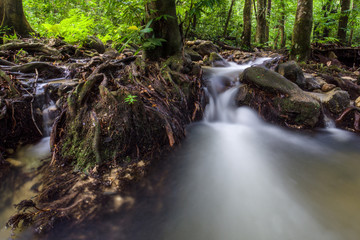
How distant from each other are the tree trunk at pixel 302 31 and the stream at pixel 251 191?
3768 millimetres

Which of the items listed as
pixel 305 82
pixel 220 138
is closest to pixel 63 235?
pixel 220 138

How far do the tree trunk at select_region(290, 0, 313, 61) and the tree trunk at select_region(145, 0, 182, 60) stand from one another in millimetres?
4556

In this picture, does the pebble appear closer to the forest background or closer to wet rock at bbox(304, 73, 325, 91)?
the forest background

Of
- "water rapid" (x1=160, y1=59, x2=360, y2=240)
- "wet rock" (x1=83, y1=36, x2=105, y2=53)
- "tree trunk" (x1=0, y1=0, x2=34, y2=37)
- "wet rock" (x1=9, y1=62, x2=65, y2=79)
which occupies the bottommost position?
"water rapid" (x1=160, y1=59, x2=360, y2=240)

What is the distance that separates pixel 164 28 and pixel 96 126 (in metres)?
2.69

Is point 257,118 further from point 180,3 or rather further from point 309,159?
point 180,3

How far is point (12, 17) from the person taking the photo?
6.14 meters

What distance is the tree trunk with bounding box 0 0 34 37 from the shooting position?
595 centimetres

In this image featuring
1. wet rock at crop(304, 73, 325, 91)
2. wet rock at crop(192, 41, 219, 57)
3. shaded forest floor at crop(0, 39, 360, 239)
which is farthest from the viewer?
wet rock at crop(192, 41, 219, 57)

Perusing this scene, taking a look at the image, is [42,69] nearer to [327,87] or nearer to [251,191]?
[251,191]

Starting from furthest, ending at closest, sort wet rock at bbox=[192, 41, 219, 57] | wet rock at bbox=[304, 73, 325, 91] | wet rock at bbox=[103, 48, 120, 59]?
wet rock at bbox=[192, 41, 219, 57], wet rock at bbox=[103, 48, 120, 59], wet rock at bbox=[304, 73, 325, 91]

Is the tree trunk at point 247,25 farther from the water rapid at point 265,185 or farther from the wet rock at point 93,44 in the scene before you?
the water rapid at point 265,185

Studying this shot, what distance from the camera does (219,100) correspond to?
15.2 ft

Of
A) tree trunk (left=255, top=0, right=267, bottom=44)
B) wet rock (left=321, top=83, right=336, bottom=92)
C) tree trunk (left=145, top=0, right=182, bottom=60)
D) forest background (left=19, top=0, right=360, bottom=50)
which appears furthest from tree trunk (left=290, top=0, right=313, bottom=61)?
tree trunk (left=255, top=0, right=267, bottom=44)
